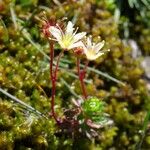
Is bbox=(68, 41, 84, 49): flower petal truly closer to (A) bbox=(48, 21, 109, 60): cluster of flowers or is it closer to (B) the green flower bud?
(A) bbox=(48, 21, 109, 60): cluster of flowers

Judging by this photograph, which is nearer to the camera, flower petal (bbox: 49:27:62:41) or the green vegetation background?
flower petal (bbox: 49:27:62:41)

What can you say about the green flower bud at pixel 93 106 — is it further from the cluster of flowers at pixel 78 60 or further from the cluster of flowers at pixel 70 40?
the cluster of flowers at pixel 70 40

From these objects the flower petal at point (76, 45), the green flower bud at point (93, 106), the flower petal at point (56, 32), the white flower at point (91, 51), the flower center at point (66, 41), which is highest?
the flower petal at point (56, 32)

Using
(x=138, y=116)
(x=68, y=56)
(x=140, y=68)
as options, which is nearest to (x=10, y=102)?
(x=68, y=56)

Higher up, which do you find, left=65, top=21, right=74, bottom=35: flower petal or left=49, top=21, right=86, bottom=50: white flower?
left=65, top=21, right=74, bottom=35: flower petal

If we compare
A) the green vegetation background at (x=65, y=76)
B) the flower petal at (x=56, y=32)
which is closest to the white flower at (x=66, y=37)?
the flower petal at (x=56, y=32)

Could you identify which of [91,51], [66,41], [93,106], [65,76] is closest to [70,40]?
[66,41]

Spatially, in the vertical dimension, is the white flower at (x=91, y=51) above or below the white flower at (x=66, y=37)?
below

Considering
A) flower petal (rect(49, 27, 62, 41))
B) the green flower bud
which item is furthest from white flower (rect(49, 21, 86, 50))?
the green flower bud

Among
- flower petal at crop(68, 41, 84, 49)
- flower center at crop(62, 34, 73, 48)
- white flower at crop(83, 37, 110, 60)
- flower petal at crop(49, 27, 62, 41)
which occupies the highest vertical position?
flower petal at crop(49, 27, 62, 41)

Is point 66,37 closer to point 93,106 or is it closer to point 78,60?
point 78,60
